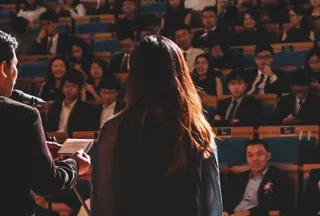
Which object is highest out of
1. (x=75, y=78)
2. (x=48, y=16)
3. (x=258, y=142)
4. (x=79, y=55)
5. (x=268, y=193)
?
(x=48, y=16)

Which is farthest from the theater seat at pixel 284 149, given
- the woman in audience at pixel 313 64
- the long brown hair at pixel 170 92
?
the long brown hair at pixel 170 92

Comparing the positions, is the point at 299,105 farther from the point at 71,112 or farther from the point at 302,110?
the point at 71,112

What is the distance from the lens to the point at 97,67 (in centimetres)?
708

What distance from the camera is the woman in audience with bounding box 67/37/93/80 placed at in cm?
752

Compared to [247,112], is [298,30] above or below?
above

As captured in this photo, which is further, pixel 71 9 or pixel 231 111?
pixel 71 9

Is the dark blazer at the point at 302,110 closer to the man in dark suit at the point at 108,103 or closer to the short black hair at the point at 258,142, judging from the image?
the short black hair at the point at 258,142

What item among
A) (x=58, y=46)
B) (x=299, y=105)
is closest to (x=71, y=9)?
(x=58, y=46)

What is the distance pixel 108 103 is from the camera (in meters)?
6.54

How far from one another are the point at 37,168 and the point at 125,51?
18.8ft

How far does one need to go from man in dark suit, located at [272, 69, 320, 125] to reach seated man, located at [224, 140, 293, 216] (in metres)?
0.83

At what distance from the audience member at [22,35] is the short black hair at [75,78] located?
158 cm

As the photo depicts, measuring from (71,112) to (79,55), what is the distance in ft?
4.12

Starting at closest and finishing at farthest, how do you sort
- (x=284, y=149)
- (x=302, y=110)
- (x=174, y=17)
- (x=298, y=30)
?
1. (x=284, y=149)
2. (x=302, y=110)
3. (x=298, y=30)
4. (x=174, y=17)
